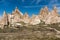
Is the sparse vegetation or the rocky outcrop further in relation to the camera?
the rocky outcrop

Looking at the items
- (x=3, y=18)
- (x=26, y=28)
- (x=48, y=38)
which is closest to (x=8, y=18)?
(x=3, y=18)

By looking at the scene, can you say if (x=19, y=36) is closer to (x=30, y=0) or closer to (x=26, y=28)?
(x=26, y=28)

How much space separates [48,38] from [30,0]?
168 cm

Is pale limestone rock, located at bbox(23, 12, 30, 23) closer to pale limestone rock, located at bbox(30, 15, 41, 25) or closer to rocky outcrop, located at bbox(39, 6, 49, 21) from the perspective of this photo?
pale limestone rock, located at bbox(30, 15, 41, 25)

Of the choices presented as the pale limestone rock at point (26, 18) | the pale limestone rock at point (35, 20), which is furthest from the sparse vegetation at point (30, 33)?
the pale limestone rock at point (26, 18)

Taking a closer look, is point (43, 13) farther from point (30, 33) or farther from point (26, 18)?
point (30, 33)

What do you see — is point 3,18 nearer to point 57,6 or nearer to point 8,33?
point 8,33

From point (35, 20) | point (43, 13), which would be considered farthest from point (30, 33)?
point (43, 13)

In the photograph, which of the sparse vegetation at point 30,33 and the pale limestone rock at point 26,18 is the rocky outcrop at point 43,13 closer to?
the sparse vegetation at point 30,33

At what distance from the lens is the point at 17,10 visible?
32.2 ft

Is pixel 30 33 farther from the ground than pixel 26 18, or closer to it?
closer to it

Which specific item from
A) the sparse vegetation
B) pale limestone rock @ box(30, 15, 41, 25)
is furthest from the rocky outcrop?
the sparse vegetation

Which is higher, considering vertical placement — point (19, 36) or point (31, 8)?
point (31, 8)

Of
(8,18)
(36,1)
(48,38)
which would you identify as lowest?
(48,38)
